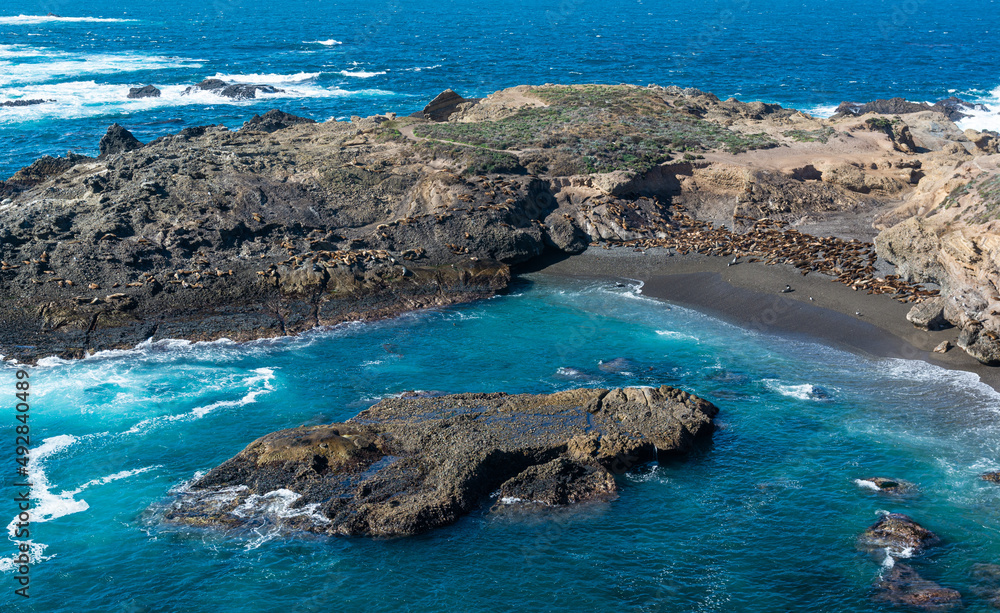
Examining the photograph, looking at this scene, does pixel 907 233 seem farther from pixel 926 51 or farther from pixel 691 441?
pixel 926 51

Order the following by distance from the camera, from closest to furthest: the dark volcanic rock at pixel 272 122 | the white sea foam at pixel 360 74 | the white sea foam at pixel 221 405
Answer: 1. the white sea foam at pixel 221 405
2. the dark volcanic rock at pixel 272 122
3. the white sea foam at pixel 360 74

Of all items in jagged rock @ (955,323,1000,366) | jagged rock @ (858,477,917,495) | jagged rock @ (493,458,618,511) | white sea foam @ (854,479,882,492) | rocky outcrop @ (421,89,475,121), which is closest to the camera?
jagged rock @ (493,458,618,511)

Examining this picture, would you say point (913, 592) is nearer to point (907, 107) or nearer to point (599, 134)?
point (599, 134)

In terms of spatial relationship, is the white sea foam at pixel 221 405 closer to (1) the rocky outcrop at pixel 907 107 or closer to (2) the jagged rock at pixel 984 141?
(2) the jagged rock at pixel 984 141

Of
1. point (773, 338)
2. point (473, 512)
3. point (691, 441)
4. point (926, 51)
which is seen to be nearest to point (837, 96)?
point (926, 51)

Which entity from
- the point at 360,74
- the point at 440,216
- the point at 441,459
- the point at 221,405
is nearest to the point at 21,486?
the point at 221,405

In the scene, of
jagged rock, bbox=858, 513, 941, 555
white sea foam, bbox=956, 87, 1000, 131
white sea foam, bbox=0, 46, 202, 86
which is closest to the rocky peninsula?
jagged rock, bbox=858, 513, 941, 555

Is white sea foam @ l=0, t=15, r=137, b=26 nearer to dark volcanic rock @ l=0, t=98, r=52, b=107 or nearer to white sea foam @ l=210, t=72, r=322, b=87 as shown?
white sea foam @ l=210, t=72, r=322, b=87

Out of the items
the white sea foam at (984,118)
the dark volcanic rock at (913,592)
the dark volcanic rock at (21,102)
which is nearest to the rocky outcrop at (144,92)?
the dark volcanic rock at (21,102)
